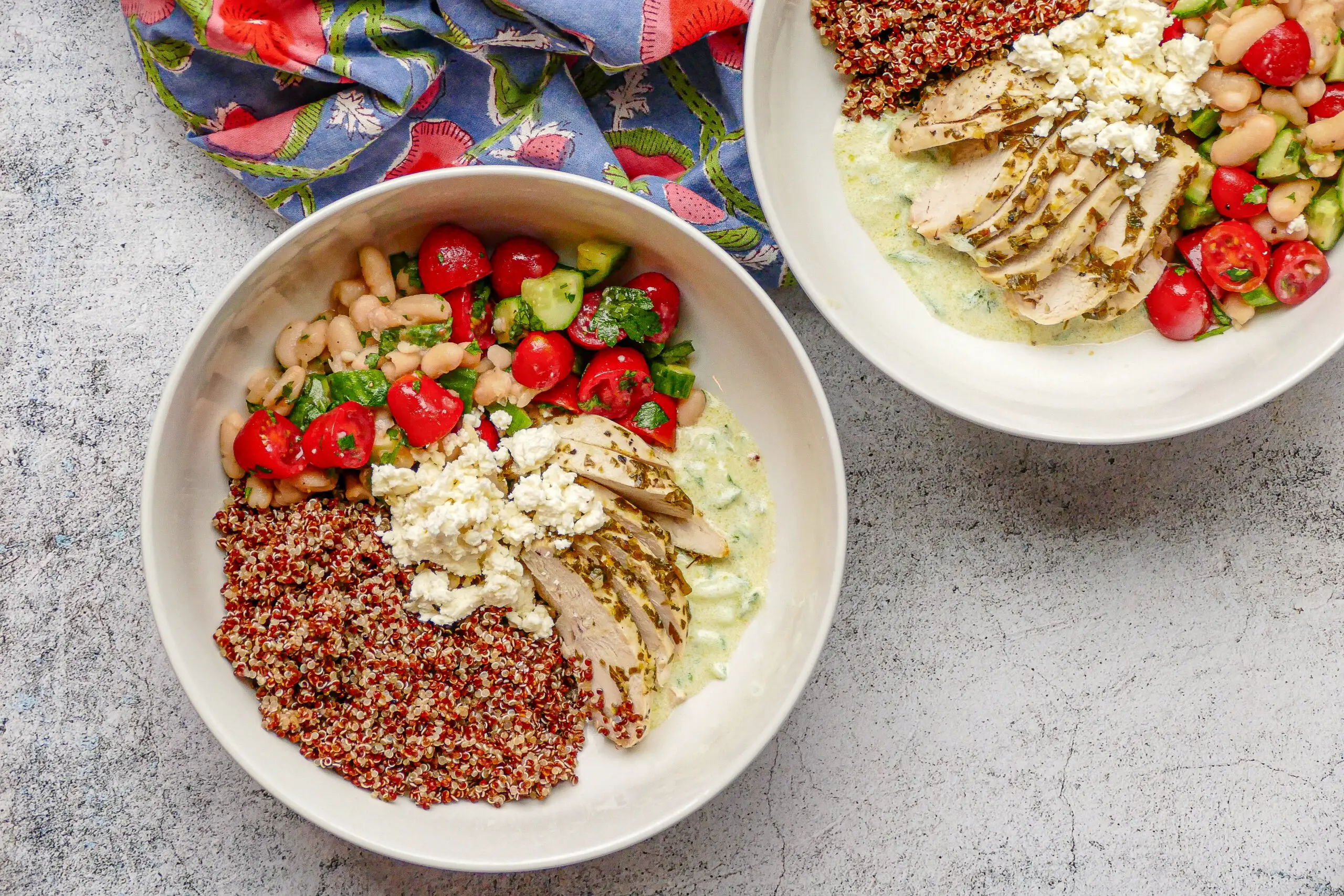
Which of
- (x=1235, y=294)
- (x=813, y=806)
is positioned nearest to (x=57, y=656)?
(x=813, y=806)

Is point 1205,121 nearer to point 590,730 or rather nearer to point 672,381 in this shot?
point 672,381

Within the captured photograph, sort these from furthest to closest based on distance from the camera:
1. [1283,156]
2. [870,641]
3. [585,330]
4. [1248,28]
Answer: [870,641] → [585,330] → [1283,156] → [1248,28]

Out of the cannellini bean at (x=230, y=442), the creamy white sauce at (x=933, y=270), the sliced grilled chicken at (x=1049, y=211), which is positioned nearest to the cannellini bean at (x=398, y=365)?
the cannellini bean at (x=230, y=442)

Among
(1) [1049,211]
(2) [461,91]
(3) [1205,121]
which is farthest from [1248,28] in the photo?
(2) [461,91]

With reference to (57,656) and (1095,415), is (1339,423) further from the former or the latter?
(57,656)

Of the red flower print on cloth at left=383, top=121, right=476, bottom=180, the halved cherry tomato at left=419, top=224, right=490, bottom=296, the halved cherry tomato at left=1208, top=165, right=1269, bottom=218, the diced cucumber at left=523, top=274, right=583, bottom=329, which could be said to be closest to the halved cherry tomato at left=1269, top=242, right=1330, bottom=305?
the halved cherry tomato at left=1208, top=165, right=1269, bottom=218

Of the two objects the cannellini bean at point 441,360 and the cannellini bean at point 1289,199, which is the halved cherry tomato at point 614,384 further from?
the cannellini bean at point 1289,199
